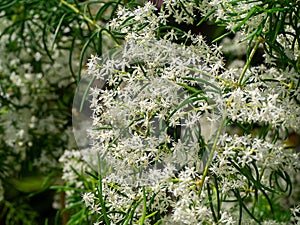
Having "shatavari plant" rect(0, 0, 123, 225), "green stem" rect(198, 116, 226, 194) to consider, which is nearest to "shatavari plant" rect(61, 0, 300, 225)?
"green stem" rect(198, 116, 226, 194)

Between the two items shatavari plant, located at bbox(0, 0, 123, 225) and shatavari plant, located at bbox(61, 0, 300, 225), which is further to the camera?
shatavari plant, located at bbox(0, 0, 123, 225)

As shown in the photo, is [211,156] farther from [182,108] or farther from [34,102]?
[34,102]

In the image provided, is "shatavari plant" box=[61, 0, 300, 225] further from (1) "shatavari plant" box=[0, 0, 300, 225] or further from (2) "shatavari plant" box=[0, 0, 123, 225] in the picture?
(2) "shatavari plant" box=[0, 0, 123, 225]

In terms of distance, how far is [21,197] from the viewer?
133 centimetres

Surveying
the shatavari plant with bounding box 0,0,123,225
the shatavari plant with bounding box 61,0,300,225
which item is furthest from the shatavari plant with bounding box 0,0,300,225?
the shatavari plant with bounding box 0,0,123,225

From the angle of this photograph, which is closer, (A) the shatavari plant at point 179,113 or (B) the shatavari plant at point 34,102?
(A) the shatavari plant at point 179,113

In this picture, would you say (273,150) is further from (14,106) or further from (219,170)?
(14,106)

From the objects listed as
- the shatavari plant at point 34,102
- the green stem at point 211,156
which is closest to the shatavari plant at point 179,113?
the green stem at point 211,156

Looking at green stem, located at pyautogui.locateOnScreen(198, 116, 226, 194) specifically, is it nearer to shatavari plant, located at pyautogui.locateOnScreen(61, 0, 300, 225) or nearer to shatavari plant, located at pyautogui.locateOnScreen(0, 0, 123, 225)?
shatavari plant, located at pyautogui.locateOnScreen(61, 0, 300, 225)

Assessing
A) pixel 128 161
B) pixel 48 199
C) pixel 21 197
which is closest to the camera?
pixel 128 161

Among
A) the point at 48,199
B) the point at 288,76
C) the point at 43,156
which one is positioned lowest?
the point at 48,199

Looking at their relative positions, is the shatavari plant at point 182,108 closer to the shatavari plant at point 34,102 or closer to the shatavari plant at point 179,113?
the shatavari plant at point 179,113

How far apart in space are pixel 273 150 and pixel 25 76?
0.74m

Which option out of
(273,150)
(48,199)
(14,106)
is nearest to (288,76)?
(273,150)
